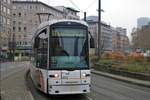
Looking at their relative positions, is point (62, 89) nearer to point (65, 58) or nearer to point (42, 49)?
point (65, 58)

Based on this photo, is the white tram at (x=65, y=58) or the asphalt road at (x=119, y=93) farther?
the asphalt road at (x=119, y=93)

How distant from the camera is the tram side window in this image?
18.0 m

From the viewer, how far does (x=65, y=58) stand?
17250mm

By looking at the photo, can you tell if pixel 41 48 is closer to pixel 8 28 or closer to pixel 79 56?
pixel 79 56

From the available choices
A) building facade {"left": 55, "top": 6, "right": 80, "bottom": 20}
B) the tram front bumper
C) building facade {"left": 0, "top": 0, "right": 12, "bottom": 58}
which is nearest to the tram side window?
the tram front bumper

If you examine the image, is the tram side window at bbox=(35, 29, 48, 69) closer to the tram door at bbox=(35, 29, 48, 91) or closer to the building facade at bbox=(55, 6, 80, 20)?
the tram door at bbox=(35, 29, 48, 91)

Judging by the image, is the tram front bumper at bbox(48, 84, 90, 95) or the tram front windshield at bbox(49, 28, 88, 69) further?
the tram front windshield at bbox(49, 28, 88, 69)

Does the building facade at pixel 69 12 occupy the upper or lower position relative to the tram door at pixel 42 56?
upper

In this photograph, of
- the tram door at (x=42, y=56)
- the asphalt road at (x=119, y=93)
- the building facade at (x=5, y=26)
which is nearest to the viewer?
the tram door at (x=42, y=56)

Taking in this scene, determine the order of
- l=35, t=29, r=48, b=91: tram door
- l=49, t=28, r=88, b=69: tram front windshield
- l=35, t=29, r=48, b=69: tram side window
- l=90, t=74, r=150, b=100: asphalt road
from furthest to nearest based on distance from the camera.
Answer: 1. l=90, t=74, r=150, b=100: asphalt road
2. l=35, t=29, r=48, b=69: tram side window
3. l=35, t=29, r=48, b=91: tram door
4. l=49, t=28, r=88, b=69: tram front windshield

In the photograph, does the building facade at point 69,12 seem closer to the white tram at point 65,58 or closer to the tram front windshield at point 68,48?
the white tram at point 65,58

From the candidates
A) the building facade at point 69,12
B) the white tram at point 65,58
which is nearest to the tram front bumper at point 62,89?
the white tram at point 65,58

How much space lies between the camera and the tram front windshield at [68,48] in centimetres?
1720

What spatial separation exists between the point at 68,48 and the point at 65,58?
49 centimetres
